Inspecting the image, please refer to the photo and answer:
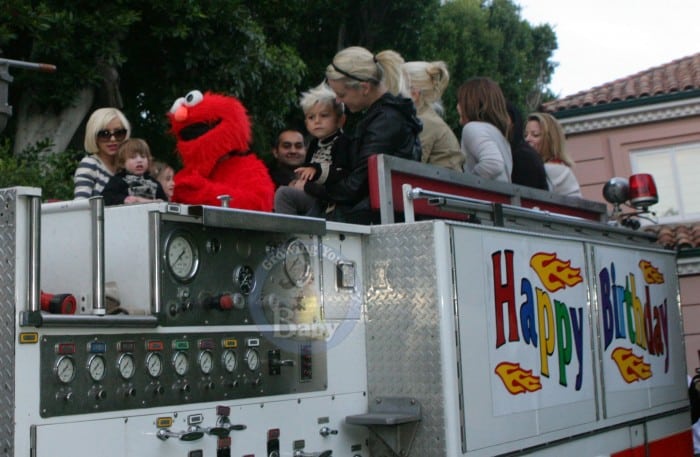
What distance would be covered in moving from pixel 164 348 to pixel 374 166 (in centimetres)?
167

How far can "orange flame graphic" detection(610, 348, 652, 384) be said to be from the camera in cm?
669

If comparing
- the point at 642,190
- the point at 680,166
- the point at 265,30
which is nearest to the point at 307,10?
the point at 265,30

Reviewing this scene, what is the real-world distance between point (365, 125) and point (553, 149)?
303cm

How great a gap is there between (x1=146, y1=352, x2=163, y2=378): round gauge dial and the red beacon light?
547 cm

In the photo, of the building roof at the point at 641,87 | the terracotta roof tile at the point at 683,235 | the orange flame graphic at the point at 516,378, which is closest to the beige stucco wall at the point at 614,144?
the building roof at the point at 641,87

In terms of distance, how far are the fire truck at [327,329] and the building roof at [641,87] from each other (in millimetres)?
14503

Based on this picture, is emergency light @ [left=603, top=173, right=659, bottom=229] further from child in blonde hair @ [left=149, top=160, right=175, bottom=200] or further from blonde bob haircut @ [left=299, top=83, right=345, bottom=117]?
child in blonde hair @ [left=149, top=160, right=175, bottom=200]

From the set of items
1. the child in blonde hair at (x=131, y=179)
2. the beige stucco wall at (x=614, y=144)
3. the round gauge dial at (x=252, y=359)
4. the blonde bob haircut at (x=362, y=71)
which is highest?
the beige stucco wall at (x=614, y=144)

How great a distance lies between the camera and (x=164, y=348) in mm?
3910

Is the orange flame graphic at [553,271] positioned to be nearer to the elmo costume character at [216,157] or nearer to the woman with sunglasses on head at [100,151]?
the elmo costume character at [216,157]

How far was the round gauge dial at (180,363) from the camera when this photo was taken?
395cm

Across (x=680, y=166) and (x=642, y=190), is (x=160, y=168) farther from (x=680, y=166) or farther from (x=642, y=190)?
(x=680, y=166)

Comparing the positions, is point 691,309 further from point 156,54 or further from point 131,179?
point 131,179

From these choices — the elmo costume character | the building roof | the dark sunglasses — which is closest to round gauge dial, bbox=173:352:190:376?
the elmo costume character
